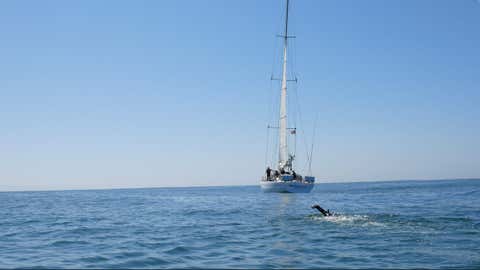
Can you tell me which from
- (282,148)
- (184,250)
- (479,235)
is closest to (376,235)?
(479,235)

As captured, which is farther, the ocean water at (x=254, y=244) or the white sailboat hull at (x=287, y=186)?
the white sailboat hull at (x=287, y=186)

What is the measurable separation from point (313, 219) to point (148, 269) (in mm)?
21166

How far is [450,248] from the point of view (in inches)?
910

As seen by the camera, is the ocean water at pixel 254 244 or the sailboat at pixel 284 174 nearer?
the ocean water at pixel 254 244

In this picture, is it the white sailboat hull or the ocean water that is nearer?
the ocean water

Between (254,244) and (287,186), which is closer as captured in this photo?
(254,244)

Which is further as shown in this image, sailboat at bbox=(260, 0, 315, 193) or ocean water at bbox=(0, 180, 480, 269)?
sailboat at bbox=(260, 0, 315, 193)

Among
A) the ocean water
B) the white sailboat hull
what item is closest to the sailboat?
the white sailboat hull

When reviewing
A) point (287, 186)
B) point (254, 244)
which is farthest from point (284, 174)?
point (254, 244)

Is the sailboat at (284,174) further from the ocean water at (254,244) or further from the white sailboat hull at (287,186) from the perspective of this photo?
the ocean water at (254,244)

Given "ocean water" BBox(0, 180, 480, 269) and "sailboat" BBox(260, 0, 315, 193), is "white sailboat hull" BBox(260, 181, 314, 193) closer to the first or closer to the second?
"sailboat" BBox(260, 0, 315, 193)

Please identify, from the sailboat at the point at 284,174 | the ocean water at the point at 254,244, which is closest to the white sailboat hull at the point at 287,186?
the sailboat at the point at 284,174

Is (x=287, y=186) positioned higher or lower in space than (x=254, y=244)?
higher

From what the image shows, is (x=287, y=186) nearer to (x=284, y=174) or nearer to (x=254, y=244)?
(x=284, y=174)
